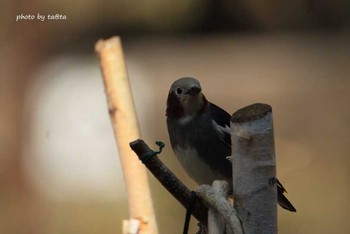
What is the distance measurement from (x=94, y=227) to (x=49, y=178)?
0.15 m

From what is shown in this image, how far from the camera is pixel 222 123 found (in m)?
1.36

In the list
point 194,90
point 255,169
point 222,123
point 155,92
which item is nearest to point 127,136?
point 194,90

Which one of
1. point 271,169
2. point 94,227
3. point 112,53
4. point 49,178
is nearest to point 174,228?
point 94,227

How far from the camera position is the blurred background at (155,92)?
65.9 inches

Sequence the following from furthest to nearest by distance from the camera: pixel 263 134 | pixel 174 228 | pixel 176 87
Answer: pixel 174 228
pixel 176 87
pixel 263 134

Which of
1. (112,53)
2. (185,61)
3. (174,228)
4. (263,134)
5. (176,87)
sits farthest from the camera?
(185,61)

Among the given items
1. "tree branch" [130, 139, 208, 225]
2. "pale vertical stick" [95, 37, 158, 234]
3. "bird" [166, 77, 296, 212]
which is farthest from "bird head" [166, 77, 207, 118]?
"tree branch" [130, 139, 208, 225]

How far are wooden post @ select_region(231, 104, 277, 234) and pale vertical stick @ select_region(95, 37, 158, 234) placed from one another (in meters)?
0.38

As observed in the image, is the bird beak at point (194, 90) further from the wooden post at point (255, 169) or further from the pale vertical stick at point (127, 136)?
the wooden post at point (255, 169)

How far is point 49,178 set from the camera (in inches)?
67.9

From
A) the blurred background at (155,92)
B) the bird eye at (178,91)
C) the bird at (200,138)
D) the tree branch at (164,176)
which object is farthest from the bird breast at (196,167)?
the tree branch at (164,176)

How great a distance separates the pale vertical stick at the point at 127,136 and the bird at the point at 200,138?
0.23 m

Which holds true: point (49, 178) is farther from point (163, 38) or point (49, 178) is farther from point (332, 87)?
point (332, 87)

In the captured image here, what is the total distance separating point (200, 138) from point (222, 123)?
5 cm
